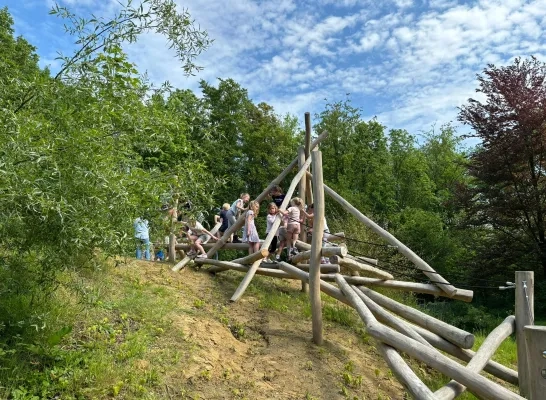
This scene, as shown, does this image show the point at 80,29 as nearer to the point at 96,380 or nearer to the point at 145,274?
the point at 96,380

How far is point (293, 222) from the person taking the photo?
852 cm

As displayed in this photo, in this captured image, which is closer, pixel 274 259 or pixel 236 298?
pixel 236 298

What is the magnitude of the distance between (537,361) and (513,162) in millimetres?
10761

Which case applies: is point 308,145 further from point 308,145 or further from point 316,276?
point 316,276

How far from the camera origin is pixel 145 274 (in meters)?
7.95

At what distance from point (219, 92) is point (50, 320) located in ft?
71.8

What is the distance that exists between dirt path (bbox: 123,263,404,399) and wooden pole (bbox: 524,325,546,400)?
1892 millimetres

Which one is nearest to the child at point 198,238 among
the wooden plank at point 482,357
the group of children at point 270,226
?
the group of children at point 270,226

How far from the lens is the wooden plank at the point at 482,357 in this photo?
4.53 m

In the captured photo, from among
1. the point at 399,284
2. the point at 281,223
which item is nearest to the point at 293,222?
the point at 281,223

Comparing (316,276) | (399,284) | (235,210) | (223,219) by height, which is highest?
(235,210)

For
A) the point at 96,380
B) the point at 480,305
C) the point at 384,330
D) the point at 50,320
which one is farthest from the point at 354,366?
the point at 480,305

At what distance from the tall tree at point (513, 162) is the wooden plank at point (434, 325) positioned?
830cm

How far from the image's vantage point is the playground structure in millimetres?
4246
